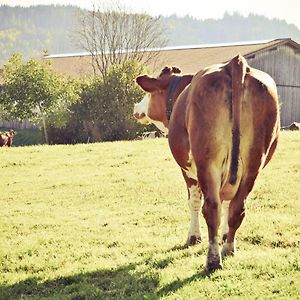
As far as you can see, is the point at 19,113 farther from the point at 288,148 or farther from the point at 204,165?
the point at 204,165

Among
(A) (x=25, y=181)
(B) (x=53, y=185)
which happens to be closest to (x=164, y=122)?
(B) (x=53, y=185)

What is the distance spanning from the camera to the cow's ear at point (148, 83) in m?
7.84

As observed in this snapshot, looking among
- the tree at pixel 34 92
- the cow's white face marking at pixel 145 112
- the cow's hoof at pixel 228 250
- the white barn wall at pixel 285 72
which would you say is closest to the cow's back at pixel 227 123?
the cow's hoof at pixel 228 250

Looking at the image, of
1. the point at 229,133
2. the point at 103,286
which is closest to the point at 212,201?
the point at 229,133

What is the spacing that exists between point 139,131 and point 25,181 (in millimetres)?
17290

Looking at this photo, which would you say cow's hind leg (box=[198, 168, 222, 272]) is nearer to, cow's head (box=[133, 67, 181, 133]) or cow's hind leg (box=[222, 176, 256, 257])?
cow's hind leg (box=[222, 176, 256, 257])

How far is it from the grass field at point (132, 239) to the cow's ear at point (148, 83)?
2.16 meters

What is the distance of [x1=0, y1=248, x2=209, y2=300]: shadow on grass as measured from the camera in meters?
5.46

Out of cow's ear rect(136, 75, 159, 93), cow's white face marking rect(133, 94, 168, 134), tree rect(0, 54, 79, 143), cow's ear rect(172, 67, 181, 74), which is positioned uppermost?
cow's ear rect(172, 67, 181, 74)

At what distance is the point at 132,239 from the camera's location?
774 centimetres

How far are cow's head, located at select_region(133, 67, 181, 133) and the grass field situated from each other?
5.68 feet

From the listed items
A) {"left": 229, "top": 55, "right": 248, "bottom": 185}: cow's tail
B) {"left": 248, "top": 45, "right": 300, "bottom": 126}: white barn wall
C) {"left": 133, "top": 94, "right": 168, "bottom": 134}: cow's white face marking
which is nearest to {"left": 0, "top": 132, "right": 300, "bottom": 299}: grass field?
{"left": 229, "top": 55, "right": 248, "bottom": 185}: cow's tail

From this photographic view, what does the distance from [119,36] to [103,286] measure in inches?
1817

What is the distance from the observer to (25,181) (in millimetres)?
14672
